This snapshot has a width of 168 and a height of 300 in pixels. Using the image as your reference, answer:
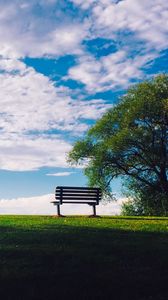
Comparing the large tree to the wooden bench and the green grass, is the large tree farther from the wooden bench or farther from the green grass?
the green grass

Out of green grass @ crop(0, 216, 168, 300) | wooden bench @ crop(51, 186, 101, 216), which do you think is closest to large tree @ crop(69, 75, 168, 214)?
wooden bench @ crop(51, 186, 101, 216)

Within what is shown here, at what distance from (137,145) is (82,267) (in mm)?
35979

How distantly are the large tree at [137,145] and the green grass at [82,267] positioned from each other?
30.4 meters

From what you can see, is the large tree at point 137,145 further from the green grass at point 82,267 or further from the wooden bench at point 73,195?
the green grass at point 82,267

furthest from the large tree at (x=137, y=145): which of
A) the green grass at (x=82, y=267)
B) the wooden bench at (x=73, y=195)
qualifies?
the green grass at (x=82, y=267)

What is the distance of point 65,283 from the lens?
9.09m

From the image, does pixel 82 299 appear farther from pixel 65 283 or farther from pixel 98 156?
pixel 98 156

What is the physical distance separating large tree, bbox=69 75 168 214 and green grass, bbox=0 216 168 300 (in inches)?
1197

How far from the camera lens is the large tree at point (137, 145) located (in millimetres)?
45406

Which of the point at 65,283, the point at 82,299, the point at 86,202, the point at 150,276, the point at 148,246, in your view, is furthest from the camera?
the point at 86,202

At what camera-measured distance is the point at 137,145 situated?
45.8m

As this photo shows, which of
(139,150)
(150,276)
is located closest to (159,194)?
(139,150)

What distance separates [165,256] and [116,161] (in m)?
34.9

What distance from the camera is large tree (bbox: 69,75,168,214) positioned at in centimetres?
4541
